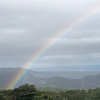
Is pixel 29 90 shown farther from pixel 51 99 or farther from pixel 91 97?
pixel 91 97

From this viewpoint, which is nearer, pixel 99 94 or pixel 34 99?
pixel 34 99

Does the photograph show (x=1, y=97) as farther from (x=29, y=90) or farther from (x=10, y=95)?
(x=29, y=90)

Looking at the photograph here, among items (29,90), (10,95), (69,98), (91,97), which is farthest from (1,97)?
(91,97)

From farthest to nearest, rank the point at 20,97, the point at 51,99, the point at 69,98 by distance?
1. the point at 69,98
2. the point at 20,97
3. the point at 51,99

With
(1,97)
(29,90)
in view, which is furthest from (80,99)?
(1,97)

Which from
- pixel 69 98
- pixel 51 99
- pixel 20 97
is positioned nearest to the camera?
pixel 51 99

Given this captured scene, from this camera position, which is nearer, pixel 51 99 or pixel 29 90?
pixel 51 99

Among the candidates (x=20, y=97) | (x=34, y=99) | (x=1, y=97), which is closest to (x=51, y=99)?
(x=34, y=99)

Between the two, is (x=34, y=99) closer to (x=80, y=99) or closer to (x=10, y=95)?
(x=10, y=95)
